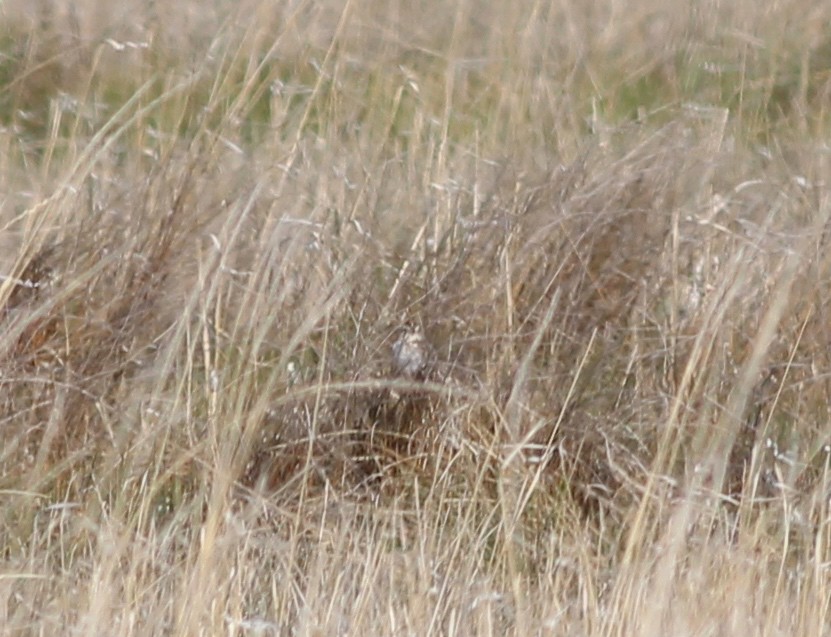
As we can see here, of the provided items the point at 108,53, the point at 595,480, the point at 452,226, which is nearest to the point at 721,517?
the point at 595,480

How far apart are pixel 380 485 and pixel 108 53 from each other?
2.39 metres

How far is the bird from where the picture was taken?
8.04 feet

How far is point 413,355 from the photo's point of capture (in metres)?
2.47

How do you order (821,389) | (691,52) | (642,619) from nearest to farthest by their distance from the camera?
(642,619), (821,389), (691,52)

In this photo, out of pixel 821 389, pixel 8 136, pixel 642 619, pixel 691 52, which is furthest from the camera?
pixel 691 52

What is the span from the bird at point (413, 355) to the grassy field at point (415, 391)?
0.5 inches

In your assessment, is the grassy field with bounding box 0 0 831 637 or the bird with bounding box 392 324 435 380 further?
the bird with bounding box 392 324 435 380

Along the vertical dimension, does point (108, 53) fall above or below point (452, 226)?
below

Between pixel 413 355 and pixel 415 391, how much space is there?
0.20 feet

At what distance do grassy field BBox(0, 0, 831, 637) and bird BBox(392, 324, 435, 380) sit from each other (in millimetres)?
13

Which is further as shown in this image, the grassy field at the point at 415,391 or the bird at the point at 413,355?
the bird at the point at 413,355

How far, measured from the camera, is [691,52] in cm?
383

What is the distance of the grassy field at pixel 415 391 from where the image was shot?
2.12 meters

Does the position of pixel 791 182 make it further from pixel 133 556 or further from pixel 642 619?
pixel 133 556
